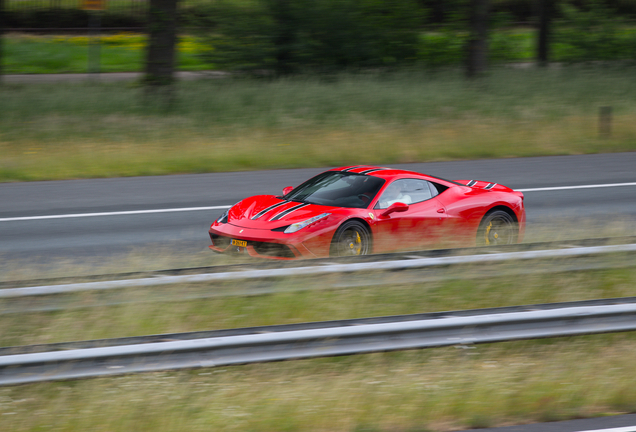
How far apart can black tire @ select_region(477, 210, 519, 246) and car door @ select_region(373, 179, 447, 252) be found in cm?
74

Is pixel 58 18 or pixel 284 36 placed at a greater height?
pixel 58 18

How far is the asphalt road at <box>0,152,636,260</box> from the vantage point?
33.8 ft

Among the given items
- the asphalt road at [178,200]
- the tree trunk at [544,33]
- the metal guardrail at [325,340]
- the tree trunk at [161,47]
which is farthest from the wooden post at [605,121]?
the tree trunk at [544,33]

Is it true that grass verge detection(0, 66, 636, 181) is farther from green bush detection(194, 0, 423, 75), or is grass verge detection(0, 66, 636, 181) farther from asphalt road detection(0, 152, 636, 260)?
green bush detection(194, 0, 423, 75)

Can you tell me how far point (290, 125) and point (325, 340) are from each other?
15.2 metres

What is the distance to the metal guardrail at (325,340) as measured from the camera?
4676 millimetres

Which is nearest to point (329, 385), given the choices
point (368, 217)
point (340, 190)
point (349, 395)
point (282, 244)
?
point (349, 395)

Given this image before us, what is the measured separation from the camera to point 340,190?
30.3ft

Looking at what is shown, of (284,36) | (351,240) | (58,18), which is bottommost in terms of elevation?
(351,240)

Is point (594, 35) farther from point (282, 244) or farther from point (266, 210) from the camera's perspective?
point (282, 244)

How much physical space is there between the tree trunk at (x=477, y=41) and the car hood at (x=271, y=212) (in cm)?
1933

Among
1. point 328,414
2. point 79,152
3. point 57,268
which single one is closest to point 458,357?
point 328,414

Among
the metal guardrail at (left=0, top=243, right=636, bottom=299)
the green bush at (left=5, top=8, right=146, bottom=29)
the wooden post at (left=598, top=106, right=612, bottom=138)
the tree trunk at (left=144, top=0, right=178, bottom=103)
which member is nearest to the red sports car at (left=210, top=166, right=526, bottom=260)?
the metal guardrail at (left=0, top=243, right=636, bottom=299)

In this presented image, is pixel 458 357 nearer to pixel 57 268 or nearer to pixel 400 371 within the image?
pixel 400 371
